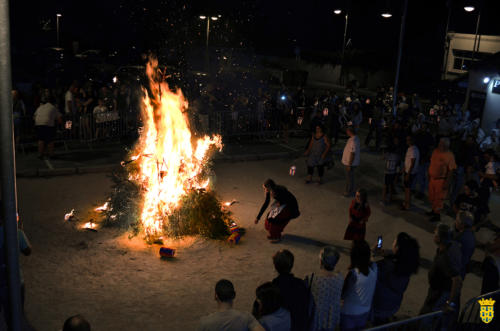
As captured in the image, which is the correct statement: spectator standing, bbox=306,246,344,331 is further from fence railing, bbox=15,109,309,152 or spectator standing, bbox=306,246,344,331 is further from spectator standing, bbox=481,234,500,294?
fence railing, bbox=15,109,309,152

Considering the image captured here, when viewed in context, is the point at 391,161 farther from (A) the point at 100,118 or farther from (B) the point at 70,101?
(B) the point at 70,101

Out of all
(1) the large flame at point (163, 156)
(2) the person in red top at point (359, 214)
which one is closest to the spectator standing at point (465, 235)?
(2) the person in red top at point (359, 214)

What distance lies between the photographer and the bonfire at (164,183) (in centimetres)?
922

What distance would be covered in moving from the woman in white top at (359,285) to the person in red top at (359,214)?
344 cm

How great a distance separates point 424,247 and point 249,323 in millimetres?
6420

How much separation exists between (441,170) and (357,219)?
2.84m

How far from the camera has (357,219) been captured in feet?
28.8

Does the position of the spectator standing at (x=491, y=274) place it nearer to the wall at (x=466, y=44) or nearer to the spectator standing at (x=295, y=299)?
the spectator standing at (x=295, y=299)

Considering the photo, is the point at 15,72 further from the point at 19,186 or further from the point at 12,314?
the point at 12,314

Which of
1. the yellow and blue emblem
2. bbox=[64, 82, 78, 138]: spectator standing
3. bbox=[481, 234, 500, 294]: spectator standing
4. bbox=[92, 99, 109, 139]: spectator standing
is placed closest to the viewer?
the yellow and blue emblem

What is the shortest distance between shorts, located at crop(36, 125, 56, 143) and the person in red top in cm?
893

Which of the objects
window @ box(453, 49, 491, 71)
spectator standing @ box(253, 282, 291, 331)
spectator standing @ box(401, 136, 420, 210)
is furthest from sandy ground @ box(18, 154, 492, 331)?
window @ box(453, 49, 491, 71)

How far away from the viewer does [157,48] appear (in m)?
36.2

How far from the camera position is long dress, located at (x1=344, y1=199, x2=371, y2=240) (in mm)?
8680
